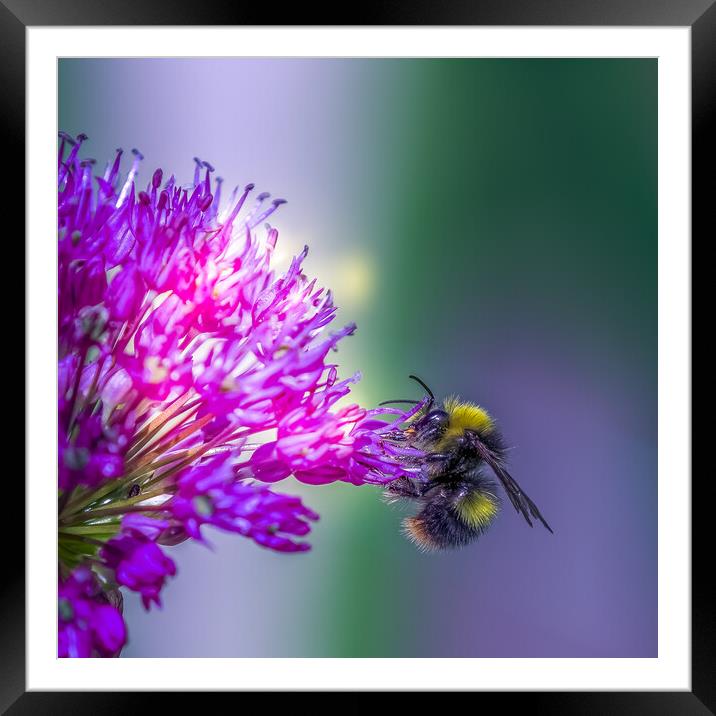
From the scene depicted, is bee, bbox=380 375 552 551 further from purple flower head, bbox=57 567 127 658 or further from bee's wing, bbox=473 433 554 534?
purple flower head, bbox=57 567 127 658

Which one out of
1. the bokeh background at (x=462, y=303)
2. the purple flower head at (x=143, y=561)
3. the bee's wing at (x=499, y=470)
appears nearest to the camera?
the purple flower head at (x=143, y=561)

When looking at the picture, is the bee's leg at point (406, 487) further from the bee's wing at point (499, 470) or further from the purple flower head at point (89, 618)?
the purple flower head at point (89, 618)

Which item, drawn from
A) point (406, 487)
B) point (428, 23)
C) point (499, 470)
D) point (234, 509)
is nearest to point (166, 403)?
point (234, 509)

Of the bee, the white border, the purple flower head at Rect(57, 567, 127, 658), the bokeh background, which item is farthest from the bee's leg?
the purple flower head at Rect(57, 567, 127, 658)

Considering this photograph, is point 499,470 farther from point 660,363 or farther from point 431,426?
point 660,363

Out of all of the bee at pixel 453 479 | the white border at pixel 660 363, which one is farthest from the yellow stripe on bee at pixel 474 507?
the white border at pixel 660 363
